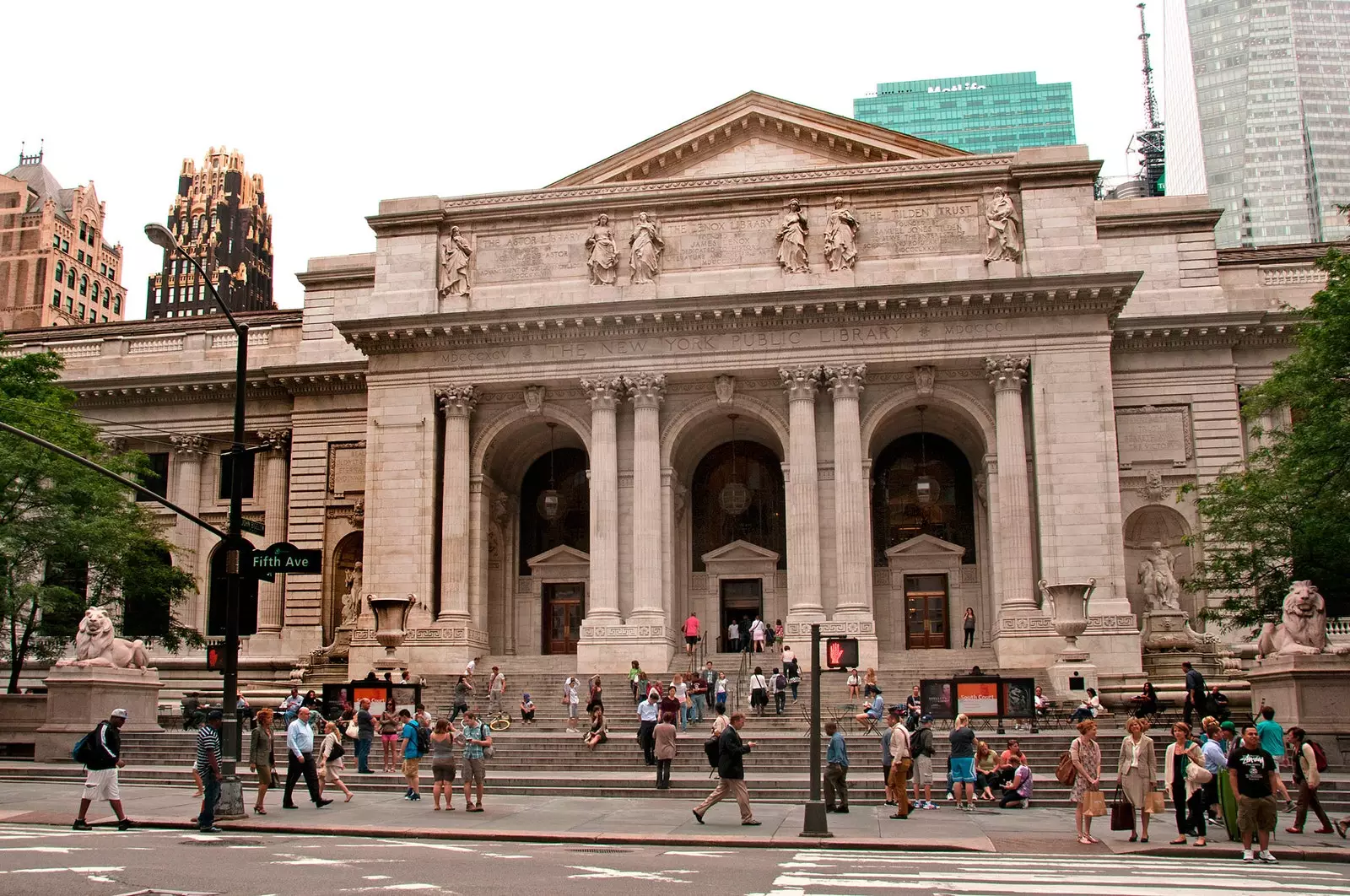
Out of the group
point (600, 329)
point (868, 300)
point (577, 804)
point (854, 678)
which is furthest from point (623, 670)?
point (577, 804)

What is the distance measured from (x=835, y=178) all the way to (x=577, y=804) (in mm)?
27580

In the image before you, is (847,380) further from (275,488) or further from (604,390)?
(275,488)

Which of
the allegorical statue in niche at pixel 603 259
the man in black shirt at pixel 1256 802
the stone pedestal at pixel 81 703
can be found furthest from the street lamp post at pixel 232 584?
the allegorical statue in niche at pixel 603 259

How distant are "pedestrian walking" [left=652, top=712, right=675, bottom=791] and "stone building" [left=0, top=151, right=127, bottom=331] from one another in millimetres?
87683

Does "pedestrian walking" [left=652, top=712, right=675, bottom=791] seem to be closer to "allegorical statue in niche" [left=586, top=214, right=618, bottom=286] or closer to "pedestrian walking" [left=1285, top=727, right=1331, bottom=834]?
"pedestrian walking" [left=1285, top=727, right=1331, bottom=834]

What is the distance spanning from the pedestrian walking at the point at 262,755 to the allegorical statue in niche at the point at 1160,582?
102 ft

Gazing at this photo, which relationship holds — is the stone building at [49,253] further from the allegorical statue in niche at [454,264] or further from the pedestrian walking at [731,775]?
the pedestrian walking at [731,775]

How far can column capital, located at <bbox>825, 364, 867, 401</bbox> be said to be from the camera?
4409 cm

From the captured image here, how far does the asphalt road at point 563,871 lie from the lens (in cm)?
1423

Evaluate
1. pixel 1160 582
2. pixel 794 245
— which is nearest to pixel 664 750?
pixel 794 245

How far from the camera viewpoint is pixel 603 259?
152 ft

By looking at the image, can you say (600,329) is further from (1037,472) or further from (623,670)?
(1037,472)

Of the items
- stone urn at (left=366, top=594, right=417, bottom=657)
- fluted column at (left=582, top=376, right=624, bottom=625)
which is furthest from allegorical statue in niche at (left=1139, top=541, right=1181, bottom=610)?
stone urn at (left=366, top=594, right=417, bottom=657)

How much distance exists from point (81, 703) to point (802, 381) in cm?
2405
